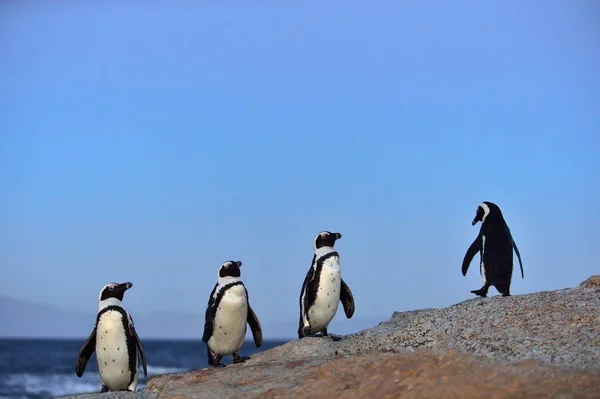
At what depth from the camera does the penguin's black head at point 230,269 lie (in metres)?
7.80

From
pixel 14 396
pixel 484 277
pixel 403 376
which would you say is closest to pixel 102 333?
pixel 403 376

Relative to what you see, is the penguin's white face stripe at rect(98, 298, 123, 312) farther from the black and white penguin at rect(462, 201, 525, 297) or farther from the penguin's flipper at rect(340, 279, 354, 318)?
the black and white penguin at rect(462, 201, 525, 297)

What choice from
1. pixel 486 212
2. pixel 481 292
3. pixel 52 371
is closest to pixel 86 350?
pixel 481 292

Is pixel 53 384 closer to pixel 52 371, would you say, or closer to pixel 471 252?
pixel 52 371

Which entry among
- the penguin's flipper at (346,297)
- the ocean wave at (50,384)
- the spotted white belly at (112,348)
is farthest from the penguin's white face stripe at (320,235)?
the ocean wave at (50,384)

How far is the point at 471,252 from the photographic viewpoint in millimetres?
9430

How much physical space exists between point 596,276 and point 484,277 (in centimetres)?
151

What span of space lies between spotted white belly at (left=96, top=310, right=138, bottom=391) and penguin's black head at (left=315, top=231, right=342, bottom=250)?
2.31 m

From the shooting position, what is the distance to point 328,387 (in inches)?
207

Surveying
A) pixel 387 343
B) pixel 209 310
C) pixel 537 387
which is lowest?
pixel 537 387

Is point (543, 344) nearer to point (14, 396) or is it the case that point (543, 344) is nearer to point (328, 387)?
point (328, 387)

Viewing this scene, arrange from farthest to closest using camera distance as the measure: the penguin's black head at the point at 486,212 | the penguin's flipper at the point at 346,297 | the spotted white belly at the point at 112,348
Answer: the penguin's black head at the point at 486,212, the penguin's flipper at the point at 346,297, the spotted white belly at the point at 112,348

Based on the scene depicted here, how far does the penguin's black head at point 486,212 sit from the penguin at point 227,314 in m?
3.14

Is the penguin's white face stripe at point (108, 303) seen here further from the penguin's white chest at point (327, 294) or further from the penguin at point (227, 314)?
the penguin's white chest at point (327, 294)
